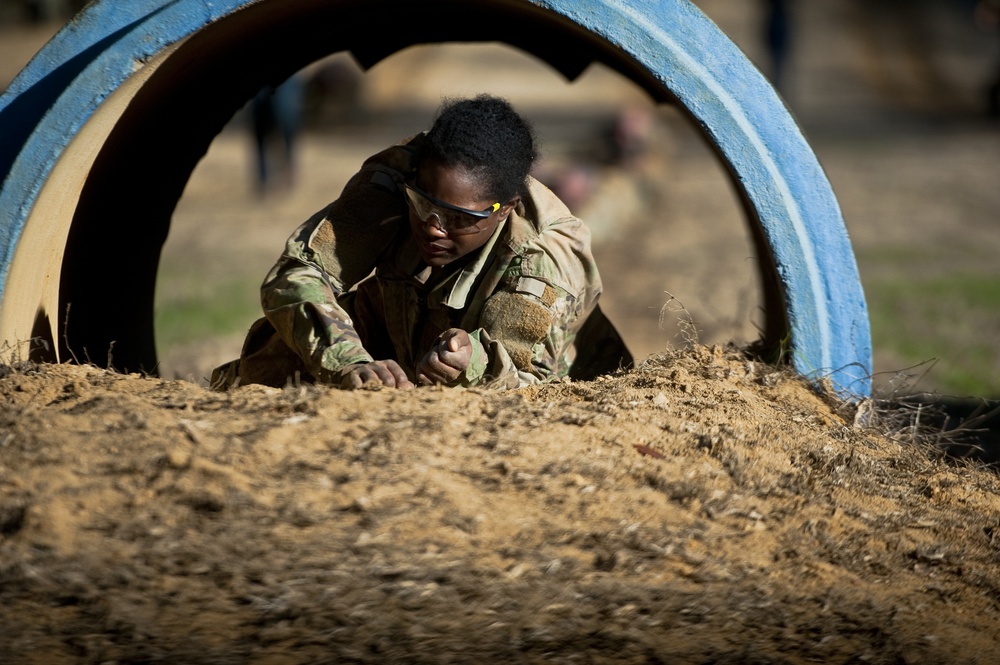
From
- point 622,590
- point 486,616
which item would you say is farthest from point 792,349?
point 486,616

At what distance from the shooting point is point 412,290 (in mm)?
3879

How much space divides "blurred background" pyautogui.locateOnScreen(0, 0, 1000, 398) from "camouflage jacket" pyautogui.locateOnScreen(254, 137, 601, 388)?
0.38 meters

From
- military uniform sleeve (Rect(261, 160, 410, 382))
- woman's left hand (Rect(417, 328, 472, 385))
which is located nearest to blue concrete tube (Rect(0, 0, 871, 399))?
military uniform sleeve (Rect(261, 160, 410, 382))

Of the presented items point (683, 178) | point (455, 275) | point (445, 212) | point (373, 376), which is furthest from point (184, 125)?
point (683, 178)

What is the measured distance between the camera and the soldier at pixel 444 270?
3.41m

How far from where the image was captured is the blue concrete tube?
3.34m

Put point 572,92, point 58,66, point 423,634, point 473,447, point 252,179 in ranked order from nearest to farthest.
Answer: point 423,634 → point 473,447 → point 58,66 → point 252,179 → point 572,92

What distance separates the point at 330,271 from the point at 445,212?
0.50 metres

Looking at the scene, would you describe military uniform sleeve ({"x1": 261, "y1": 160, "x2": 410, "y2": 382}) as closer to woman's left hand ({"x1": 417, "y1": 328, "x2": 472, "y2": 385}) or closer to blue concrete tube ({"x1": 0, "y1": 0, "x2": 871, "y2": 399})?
woman's left hand ({"x1": 417, "y1": 328, "x2": 472, "y2": 385})

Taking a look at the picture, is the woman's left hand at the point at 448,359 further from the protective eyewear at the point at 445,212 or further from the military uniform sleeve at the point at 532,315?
the protective eyewear at the point at 445,212

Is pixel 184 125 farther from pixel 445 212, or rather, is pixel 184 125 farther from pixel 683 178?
pixel 683 178

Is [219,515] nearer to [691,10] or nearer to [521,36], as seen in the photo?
[691,10]

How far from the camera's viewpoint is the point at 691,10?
362 centimetres

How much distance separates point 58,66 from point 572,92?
18.5 meters
